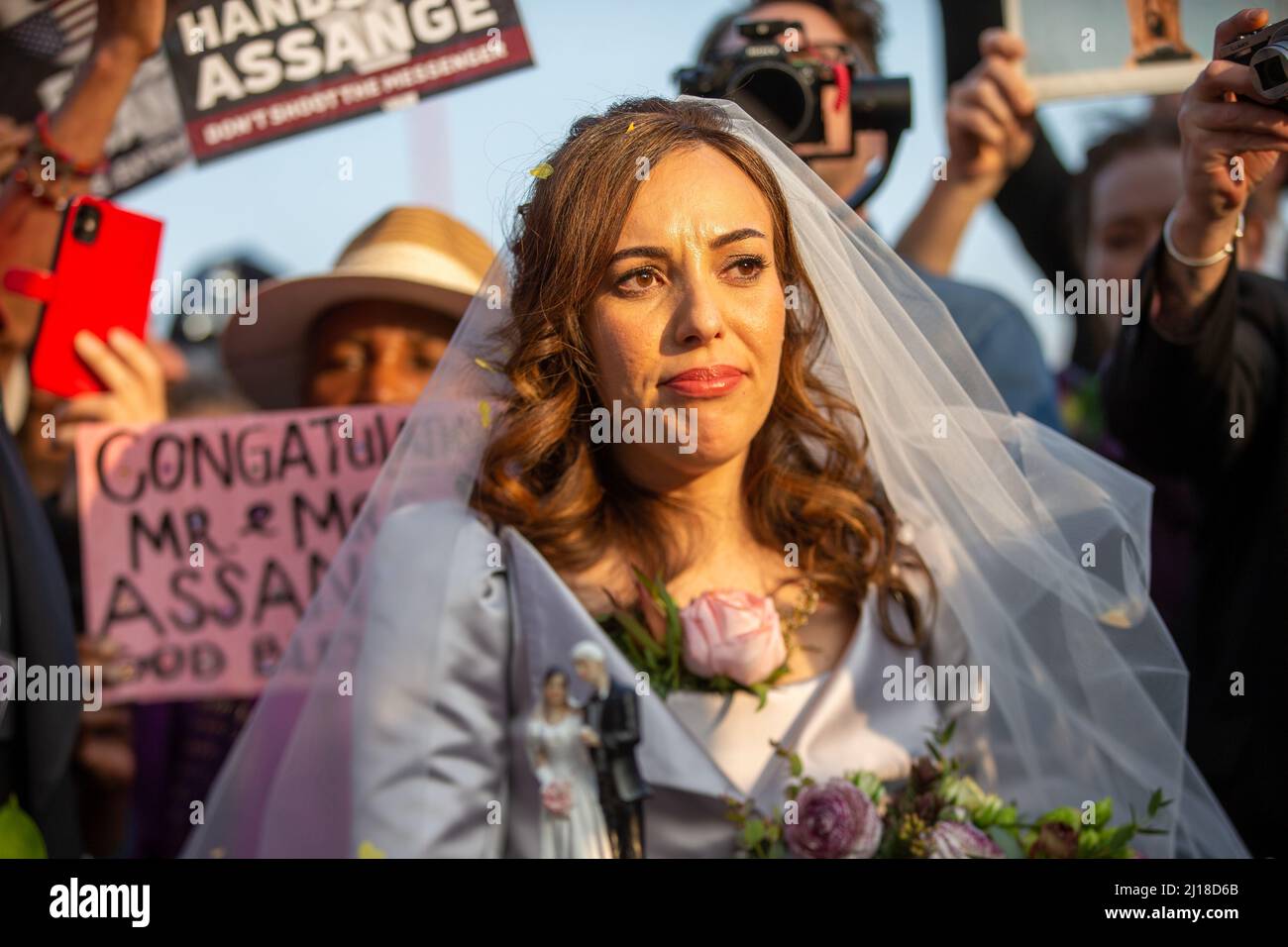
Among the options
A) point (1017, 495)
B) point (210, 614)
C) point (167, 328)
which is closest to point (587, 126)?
point (1017, 495)

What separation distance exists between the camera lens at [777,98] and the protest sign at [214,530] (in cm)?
100

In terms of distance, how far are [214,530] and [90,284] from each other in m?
0.59

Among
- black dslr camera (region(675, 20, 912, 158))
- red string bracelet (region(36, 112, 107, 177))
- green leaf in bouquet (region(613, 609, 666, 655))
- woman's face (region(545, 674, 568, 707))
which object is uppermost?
red string bracelet (region(36, 112, 107, 177))

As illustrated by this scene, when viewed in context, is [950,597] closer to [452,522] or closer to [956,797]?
[956,797]

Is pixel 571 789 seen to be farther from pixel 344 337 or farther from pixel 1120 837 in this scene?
pixel 344 337

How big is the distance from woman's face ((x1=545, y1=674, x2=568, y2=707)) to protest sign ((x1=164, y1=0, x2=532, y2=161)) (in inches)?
60.4

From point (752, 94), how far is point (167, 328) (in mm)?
3431

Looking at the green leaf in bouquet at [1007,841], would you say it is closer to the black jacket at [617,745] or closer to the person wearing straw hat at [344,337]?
the black jacket at [617,745]

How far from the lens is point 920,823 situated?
2.01m

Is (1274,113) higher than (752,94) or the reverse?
the reverse

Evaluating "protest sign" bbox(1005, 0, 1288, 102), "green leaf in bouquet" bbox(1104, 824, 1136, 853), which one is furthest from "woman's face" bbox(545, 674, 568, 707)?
"protest sign" bbox(1005, 0, 1288, 102)

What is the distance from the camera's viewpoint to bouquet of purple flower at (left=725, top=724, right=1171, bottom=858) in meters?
1.97

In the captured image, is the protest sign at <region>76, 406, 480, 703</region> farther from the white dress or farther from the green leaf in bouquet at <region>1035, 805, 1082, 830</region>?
the green leaf in bouquet at <region>1035, 805, 1082, 830</region>

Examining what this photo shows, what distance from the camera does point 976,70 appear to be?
9.30 ft
